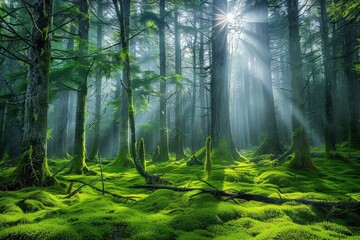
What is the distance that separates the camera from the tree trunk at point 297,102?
7.66 m

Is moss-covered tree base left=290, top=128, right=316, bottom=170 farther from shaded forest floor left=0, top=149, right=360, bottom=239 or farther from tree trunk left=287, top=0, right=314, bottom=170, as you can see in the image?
shaded forest floor left=0, top=149, right=360, bottom=239

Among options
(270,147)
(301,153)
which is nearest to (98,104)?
(270,147)

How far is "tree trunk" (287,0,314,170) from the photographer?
766cm

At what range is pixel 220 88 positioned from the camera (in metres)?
10.6

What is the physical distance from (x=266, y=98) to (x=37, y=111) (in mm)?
11221

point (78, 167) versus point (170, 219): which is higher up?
point (78, 167)

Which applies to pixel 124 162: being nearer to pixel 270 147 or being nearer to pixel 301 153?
pixel 270 147

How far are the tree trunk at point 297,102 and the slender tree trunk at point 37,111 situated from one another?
24.3 feet

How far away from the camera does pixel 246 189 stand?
18.6ft

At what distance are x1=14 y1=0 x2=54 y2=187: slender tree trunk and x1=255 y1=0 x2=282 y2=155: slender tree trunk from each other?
9.18 m

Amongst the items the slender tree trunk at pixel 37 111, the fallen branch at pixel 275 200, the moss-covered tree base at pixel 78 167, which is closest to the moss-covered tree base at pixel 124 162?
the moss-covered tree base at pixel 78 167

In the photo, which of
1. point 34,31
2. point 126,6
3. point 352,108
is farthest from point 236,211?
point 352,108

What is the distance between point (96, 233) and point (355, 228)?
3.67 metres

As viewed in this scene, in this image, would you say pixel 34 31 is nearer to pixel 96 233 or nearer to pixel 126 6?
pixel 96 233
